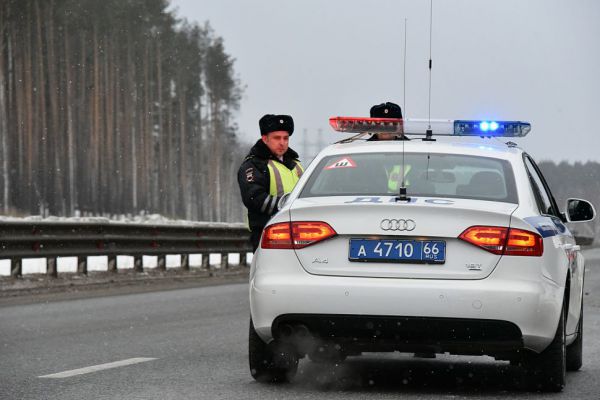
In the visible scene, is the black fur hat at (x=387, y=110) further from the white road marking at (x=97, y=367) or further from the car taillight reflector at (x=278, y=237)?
the car taillight reflector at (x=278, y=237)

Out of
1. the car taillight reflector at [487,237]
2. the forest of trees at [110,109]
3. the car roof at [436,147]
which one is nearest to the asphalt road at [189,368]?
the car taillight reflector at [487,237]

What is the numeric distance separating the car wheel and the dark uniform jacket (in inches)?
73.0

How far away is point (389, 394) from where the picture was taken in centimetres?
699

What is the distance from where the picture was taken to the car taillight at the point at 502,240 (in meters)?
6.73

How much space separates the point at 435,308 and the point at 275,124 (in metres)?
3.11

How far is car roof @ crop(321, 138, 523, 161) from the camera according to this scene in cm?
Answer: 764

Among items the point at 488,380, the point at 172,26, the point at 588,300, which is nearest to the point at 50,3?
the point at 172,26

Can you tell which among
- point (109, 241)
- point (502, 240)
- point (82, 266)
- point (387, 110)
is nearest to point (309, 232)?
point (502, 240)

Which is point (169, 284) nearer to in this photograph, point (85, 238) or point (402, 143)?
point (85, 238)

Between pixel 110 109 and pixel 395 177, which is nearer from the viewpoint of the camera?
pixel 395 177

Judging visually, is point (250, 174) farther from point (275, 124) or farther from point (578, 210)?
point (578, 210)

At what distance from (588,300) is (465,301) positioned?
12.0 meters

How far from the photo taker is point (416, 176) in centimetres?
730

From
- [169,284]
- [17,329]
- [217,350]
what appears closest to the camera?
[217,350]
